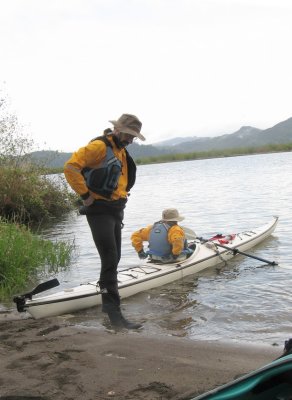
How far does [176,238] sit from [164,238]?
20 centimetres

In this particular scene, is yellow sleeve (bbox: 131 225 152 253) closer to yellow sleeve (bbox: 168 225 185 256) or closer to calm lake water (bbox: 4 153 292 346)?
yellow sleeve (bbox: 168 225 185 256)

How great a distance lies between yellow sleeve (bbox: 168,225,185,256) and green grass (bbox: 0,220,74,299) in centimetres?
→ 220

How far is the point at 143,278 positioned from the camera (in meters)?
6.93

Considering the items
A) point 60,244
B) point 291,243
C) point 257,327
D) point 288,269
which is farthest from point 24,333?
point 291,243

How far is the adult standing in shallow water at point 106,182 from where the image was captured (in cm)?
461

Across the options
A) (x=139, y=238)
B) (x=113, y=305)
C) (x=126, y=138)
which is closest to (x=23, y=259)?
(x=139, y=238)

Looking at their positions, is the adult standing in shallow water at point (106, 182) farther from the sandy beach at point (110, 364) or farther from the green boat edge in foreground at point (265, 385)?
the green boat edge in foreground at point (265, 385)

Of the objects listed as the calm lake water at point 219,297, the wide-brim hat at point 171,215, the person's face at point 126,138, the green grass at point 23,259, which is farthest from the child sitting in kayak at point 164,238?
the person's face at point 126,138

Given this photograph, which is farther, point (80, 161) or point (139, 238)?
point (139, 238)

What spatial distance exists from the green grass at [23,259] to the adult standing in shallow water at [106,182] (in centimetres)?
219

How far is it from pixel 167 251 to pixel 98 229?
9.26 feet

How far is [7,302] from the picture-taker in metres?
6.25

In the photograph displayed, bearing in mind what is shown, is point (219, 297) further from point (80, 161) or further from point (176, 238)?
point (80, 161)

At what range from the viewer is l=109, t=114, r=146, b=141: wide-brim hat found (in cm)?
467
